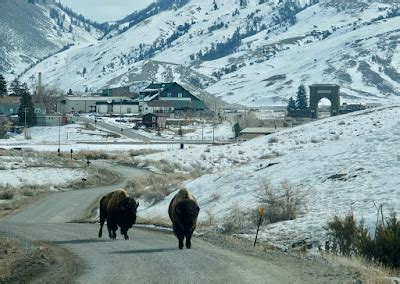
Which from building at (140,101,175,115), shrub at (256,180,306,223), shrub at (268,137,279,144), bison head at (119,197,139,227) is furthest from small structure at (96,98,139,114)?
bison head at (119,197,139,227)

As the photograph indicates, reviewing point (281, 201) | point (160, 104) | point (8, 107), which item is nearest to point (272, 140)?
point (281, 201)

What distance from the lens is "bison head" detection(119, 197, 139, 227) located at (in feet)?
68.3

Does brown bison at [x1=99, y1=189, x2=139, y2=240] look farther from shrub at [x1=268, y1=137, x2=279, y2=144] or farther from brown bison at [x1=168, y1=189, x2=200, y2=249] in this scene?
shrub at [x1=268, y1=137, x2=279, y2=144]

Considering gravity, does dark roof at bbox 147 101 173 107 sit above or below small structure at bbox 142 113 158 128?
above

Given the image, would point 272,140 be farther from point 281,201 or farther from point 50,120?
point 50,120

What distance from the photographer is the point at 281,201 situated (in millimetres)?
27594

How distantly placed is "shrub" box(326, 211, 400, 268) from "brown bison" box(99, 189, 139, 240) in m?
5.41

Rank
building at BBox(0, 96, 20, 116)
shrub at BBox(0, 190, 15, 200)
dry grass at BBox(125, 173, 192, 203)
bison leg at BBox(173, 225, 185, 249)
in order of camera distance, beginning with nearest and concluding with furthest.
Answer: bison leg at BBox(173, 225, 185, 249), dry grass at BBox(125, 173, 192, 203), shrub at BBox(0, 190, 15, 200), building at BBox(0, 96, 20, 116)

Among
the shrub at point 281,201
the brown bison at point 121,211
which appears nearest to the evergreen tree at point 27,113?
the shrub at point 281,201

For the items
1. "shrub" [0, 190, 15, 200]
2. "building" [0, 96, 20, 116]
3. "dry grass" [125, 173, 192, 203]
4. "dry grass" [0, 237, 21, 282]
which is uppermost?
"building" [0, 96, 20, 116]

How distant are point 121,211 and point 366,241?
22.0 ft

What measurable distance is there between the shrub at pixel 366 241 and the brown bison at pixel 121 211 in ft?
17.7

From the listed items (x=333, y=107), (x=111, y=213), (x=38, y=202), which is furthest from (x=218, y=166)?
(x=333, y=107)

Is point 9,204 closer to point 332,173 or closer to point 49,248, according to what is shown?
point 332,173
